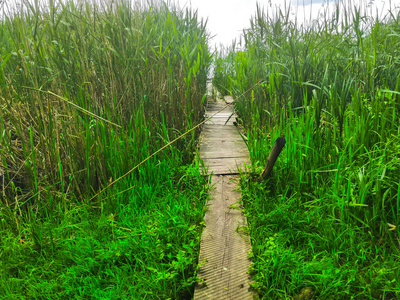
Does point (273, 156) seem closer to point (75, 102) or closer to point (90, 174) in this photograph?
point (90, 174)

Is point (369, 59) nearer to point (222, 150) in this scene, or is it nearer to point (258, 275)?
point (222, 150)

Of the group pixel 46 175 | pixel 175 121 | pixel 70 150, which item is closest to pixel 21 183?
pixel 46 175

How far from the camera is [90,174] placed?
271 cm

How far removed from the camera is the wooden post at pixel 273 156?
2.26 m

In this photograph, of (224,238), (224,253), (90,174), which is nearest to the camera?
(224,253)

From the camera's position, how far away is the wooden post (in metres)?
2.26

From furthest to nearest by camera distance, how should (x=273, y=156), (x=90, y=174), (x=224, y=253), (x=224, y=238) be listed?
(x=90, y=174)
(x=273, y=156)
(x=224, y=238)
(x=224, y=253)

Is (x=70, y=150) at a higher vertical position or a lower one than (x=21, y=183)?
higher

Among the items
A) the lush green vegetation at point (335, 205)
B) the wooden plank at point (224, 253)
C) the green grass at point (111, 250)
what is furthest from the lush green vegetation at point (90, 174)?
the lush green vegetation at point (335, 205)

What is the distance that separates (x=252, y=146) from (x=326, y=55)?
139 cm

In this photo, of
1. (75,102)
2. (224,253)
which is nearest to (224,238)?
(224,253)

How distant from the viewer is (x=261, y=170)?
2.73 metres

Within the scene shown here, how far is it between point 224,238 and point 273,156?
29.3 inches

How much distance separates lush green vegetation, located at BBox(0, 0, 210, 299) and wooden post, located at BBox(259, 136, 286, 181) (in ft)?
1.72
